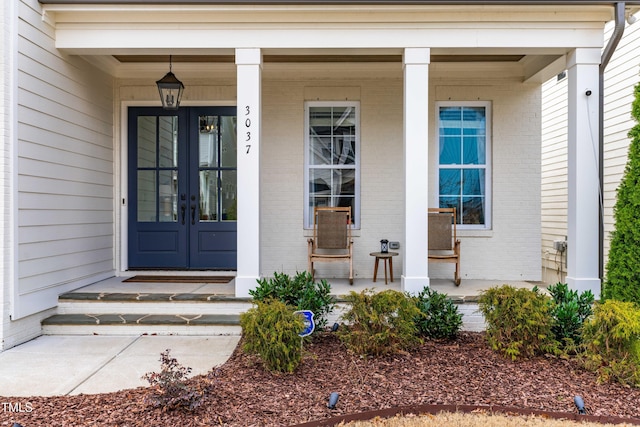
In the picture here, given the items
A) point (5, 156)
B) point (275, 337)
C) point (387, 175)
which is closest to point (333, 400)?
point (275, 337)

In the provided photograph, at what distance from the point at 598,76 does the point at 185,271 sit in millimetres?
5120

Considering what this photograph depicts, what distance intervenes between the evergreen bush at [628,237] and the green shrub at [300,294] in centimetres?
257

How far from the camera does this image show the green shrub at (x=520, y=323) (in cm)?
331

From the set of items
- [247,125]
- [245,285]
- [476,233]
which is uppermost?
[247,125]

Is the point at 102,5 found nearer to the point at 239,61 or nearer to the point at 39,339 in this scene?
the point at 239,61

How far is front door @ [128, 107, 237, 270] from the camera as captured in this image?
18.8 ft

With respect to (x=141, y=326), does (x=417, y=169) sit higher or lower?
higher

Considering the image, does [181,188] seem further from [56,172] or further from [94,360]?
[94,360]

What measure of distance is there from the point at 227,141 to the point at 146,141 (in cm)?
105

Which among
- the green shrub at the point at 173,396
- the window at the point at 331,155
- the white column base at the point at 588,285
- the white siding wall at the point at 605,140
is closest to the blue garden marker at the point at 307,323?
the green shrub at the point at 173,396

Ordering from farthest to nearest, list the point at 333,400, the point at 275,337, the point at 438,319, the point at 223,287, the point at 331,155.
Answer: the point at 331,155
the point at 223,287
the point at 438,319
the point at 275,337
the point at 333,400

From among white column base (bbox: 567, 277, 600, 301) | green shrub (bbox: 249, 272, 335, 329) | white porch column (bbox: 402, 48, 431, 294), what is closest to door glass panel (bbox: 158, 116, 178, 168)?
green shrub (bbox: 249, 272, 335, 329)

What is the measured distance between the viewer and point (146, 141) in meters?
5.75

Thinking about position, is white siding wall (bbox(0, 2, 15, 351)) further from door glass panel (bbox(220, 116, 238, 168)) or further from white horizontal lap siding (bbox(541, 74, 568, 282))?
white horizontal lap siding (bbox(541, 74, 568, 282))
